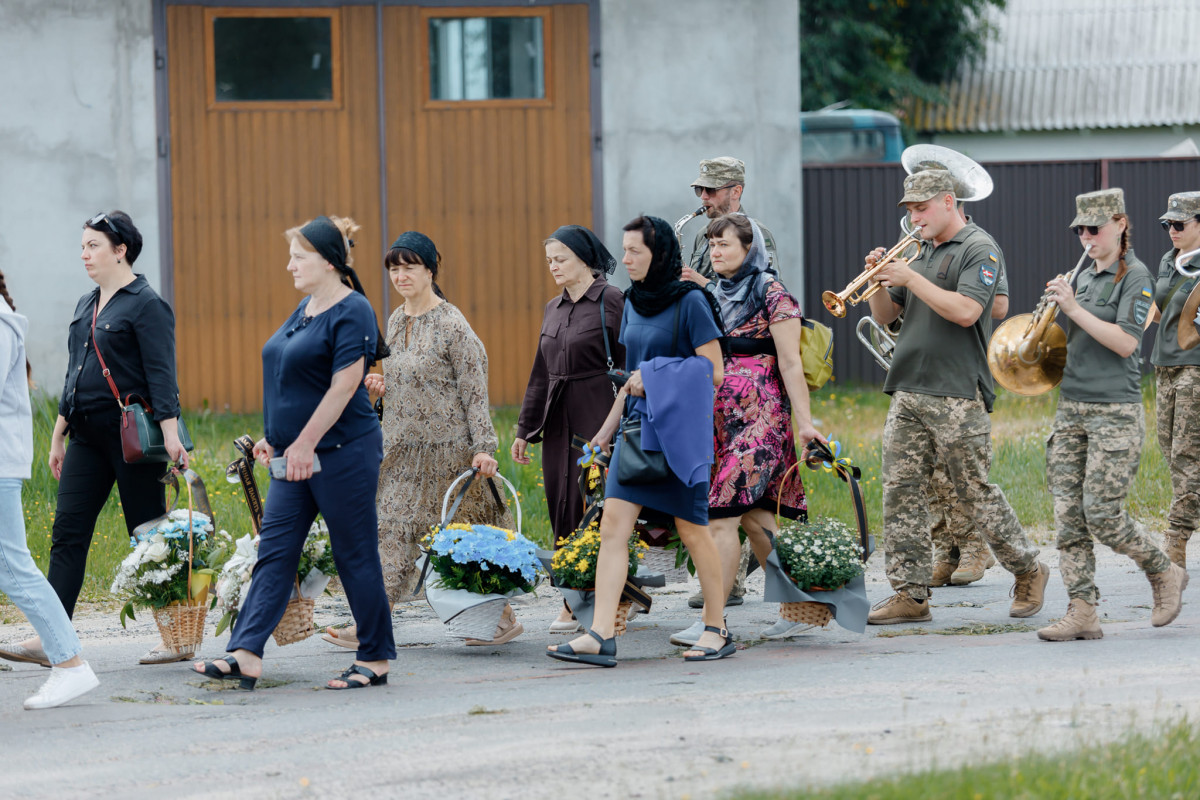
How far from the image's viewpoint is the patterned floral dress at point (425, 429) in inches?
284

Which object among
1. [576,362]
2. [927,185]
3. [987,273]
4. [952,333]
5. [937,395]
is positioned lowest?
[937,395]

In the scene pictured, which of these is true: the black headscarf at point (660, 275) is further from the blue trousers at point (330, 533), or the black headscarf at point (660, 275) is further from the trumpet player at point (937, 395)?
the blue trousers at point (330, 533)

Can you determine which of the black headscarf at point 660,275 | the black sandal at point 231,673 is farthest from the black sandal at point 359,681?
the black headscarf at point 660,275

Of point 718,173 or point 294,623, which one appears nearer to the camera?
point 294,623

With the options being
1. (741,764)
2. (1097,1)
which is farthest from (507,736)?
(1097,1)

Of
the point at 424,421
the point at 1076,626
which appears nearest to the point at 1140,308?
the point at 1076,626

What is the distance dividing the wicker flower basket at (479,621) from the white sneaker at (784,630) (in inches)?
48.9

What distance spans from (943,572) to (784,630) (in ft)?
5.61

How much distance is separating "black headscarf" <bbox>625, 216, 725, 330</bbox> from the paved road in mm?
1527

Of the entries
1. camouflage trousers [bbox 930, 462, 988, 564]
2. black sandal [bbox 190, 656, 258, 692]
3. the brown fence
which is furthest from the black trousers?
the brown fence

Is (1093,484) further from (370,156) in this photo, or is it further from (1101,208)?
(370,156)

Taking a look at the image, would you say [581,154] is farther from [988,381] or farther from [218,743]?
[218,743]

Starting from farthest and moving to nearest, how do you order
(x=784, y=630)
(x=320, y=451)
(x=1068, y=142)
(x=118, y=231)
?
(x=1068, y=142)
(x=784, y=630)
(x=118, y=231)
(x=320, y=451)

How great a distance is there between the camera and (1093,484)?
6691mm
